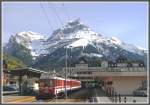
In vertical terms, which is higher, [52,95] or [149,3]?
[149,3]

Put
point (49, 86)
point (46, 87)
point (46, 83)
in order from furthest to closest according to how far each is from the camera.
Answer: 1. point (46, 83)
2. point (46, 87)
3. point (49, 86)

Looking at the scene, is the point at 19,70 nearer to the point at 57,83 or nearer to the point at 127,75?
the point at 57,83

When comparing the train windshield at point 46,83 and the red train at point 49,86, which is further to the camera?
the train windshield at point 46,83

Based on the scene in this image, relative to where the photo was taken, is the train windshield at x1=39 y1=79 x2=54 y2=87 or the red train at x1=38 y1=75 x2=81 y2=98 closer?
the red train at x1=38 y1=75 x2=81 y2=98

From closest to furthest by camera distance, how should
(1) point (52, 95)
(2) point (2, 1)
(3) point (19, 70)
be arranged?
(2) point (2, 1) < (1) point (52, 95) < (3) point (19, 70)

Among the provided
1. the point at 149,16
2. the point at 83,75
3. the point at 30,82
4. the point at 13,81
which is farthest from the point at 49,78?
the point at 83,75

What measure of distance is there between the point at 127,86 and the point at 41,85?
17412mm

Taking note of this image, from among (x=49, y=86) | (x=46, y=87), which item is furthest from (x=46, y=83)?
(x=49, y=86)

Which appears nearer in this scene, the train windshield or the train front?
the train front

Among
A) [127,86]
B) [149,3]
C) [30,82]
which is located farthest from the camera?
[30,82]

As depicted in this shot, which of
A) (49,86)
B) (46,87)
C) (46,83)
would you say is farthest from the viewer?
(46,83)

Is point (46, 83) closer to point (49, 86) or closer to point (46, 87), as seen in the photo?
point (46, 87)

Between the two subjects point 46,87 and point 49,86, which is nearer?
point 49,86

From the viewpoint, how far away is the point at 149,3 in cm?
2802
